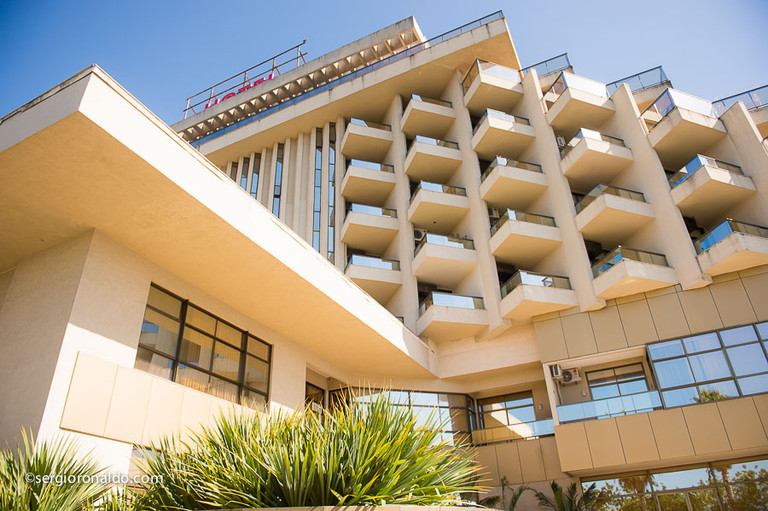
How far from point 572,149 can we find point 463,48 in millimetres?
8687

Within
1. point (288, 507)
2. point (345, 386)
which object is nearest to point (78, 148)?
point (288, 507)

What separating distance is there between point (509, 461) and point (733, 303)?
952cm

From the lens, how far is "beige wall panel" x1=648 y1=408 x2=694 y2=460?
16281mm

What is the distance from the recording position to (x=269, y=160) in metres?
32.4

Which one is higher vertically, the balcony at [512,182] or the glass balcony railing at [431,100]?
the glass balcony railing at [431,100]

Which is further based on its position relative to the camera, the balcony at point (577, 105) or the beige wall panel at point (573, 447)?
the balcony at point (577, 105)

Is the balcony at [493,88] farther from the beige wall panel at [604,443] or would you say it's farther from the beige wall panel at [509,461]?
the beige wall panel at [509,461]

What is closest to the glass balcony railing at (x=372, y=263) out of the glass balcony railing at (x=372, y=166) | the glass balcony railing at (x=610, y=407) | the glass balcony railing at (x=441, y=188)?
the glass balcony railing at (x=441, y=188)

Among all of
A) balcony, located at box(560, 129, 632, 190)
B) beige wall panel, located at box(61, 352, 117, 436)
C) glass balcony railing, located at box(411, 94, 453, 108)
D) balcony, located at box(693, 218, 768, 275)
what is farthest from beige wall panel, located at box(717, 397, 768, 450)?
glass balcony railing, located at box(411, 94, 453, 108)

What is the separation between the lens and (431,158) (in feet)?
85.3

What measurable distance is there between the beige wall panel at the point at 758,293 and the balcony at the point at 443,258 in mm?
9819

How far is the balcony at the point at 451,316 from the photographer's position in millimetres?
21312

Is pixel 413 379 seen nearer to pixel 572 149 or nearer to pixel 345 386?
pixel 345 386

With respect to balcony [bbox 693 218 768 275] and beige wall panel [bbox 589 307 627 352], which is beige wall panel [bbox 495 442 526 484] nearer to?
beige wall panel [bbox 589 307 627 352]
